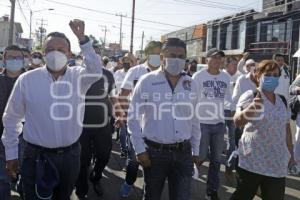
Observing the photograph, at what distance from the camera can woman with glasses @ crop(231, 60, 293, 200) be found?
4.46 metres

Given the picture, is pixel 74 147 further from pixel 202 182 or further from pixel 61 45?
pixel 202 182

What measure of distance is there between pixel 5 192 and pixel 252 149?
2578 millimetres

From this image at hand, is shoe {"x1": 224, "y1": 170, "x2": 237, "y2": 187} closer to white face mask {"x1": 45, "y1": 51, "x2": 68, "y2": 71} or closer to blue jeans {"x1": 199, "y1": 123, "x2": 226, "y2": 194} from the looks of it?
blue jeans {"x1": 199, "y1": 123, "x2": 226, "y2": 194}

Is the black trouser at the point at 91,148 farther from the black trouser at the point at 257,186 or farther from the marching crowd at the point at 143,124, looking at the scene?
the black trouser at the point at 257,186

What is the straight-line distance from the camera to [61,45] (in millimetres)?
3992

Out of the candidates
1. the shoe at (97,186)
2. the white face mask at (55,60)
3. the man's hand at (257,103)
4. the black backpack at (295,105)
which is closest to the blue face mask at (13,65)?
the white face mask at (55,60)

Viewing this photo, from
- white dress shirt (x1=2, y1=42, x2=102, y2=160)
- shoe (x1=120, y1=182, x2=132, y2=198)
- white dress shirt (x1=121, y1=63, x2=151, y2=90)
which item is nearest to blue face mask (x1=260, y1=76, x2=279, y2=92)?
white dress shirt (x1=2, y1=42, x2=102, y2=160)

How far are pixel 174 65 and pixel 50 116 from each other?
125cm

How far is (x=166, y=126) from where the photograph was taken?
4211 millimetres

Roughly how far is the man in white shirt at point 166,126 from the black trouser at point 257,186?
2.23ft

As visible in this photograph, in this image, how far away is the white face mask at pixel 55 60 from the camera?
3920 millimetres

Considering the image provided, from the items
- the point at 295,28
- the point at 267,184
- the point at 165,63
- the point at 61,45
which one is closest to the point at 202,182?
the point at 267,184

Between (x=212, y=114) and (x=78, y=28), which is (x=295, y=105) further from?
(x=78, y=28)

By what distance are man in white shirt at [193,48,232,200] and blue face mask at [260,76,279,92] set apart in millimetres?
1799
